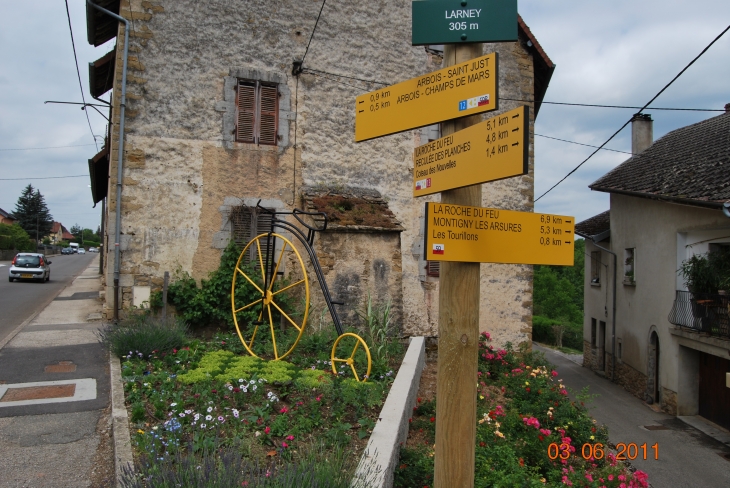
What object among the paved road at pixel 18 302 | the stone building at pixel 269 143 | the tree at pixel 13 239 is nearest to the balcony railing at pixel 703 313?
the stone building at pixel 269 143

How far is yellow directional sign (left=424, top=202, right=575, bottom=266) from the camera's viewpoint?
8.22 ft

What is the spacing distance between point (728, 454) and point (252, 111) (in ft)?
38.1

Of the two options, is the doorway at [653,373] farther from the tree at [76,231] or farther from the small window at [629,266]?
the tree at [76,231]

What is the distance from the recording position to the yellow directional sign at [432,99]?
99.9 inches

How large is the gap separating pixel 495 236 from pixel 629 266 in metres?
17.4

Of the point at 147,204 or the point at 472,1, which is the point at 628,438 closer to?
the point at 147,204

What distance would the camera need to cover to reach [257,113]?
10.5 meters

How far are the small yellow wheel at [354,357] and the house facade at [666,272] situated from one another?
8.59m

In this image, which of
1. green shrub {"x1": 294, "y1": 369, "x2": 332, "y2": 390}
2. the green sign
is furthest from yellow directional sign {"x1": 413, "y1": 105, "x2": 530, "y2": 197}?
green shrub {"x1": 294, "y1": 369, "x2": 332, "y2": 390}

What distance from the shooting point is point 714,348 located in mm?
12734

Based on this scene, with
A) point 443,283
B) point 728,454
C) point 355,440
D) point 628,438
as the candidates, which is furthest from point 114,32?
point 728,454

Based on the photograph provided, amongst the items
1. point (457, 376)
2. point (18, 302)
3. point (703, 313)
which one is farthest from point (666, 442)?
point (18, 302)

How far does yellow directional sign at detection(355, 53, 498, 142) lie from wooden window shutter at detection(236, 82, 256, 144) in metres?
7.63

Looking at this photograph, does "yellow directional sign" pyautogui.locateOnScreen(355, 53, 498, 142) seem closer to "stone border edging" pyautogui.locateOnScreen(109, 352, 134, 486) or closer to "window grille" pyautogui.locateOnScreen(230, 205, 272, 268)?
"stone border edging" pyautogui.locateOnScreen(109, 352, 134, 486)
